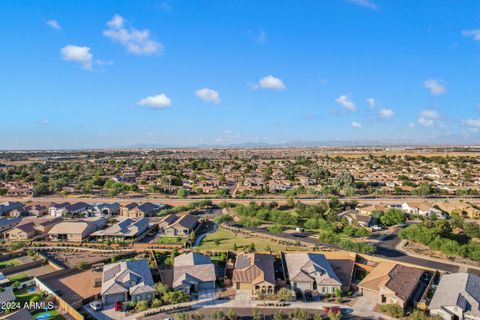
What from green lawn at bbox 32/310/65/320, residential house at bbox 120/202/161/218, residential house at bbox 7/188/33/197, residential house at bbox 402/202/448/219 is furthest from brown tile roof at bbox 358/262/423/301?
residential house at bbox 7/188/33/197

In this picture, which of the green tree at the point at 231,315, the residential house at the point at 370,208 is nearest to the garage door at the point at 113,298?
the green tree at the point at 231,315

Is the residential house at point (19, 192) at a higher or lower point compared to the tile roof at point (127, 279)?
higher

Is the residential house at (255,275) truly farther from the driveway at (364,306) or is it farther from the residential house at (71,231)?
the residential house at (71,231)

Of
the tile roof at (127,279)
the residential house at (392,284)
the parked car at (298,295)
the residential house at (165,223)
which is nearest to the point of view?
the residential house at (392,284)

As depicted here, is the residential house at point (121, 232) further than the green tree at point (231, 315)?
Yes

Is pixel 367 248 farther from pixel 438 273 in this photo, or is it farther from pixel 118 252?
pixel 118 252

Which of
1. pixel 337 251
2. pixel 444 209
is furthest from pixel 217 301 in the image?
pixel 444 209
